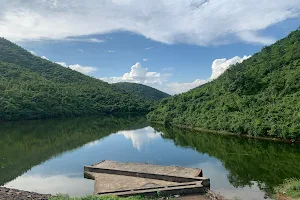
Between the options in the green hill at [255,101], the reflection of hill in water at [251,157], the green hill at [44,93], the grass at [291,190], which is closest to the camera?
the grass at [291,190]

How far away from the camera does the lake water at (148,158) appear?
74.2ft

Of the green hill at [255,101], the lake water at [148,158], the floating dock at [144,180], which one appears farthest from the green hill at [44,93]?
the floating dock at [144,180]

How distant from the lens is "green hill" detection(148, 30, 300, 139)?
Answer: 41750 millimetres

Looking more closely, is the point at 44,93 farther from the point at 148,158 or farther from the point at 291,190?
the point at 291,190

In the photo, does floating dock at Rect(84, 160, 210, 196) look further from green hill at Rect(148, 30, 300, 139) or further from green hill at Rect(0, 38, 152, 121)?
green hill at Rect(0, 38, 152, 121)

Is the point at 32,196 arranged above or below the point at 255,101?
below

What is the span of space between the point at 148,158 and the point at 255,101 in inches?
1120

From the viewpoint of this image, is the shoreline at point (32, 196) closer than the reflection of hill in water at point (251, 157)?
Yes

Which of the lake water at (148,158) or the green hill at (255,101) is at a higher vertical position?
the green hill at (255,101)

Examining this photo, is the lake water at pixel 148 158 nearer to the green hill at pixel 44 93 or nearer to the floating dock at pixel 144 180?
the floating dock at pixel 144 180

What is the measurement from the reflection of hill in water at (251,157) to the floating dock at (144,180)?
3.75 m

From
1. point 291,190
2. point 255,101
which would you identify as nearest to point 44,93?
point 255,101

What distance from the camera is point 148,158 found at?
33031 mm

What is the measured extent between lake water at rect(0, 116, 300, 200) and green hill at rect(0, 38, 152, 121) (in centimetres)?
2919
